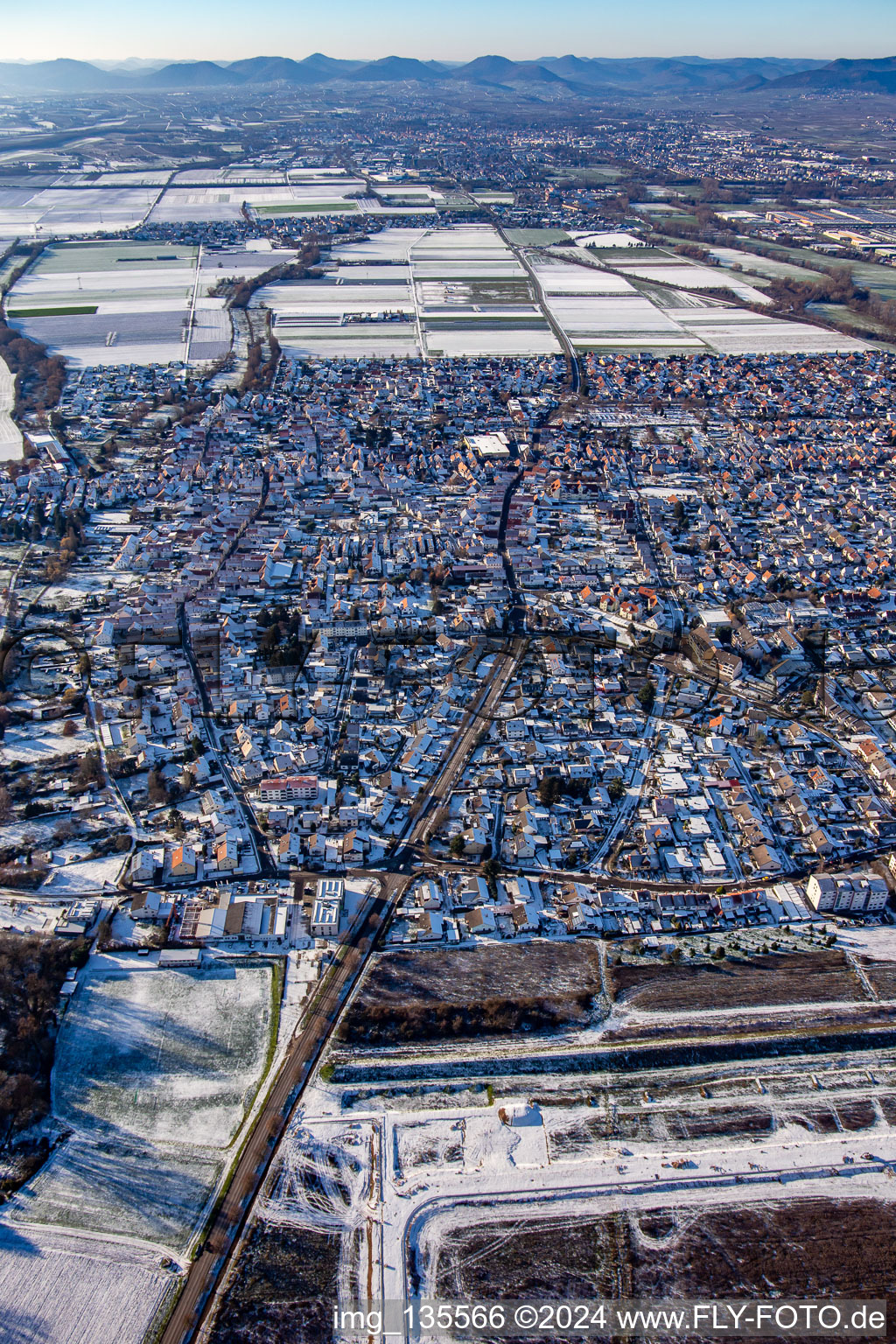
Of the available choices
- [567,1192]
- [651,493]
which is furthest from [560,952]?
[651,493]

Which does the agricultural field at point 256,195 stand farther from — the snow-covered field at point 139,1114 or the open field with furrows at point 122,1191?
the open field with furrows at point 122,1191

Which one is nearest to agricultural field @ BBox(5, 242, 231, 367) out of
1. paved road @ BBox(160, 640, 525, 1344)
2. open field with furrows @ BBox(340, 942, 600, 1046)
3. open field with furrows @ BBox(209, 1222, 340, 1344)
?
paved road @ BBox(160, 640, 525, 1344)

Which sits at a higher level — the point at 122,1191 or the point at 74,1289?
the point at 122,1191

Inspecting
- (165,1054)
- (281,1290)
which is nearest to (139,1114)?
(165,1054)

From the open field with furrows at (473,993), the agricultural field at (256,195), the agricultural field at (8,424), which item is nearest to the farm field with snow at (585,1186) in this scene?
the open field with furrows at (473,993)

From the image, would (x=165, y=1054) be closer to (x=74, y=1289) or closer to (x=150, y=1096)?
(x=150, y=1096)

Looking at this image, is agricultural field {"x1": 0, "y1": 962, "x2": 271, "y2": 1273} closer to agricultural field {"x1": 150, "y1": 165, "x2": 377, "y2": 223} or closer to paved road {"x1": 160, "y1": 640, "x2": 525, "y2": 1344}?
paved road {"x1": 160, "y1": 640, "x2": 525, "y2": 1344}
